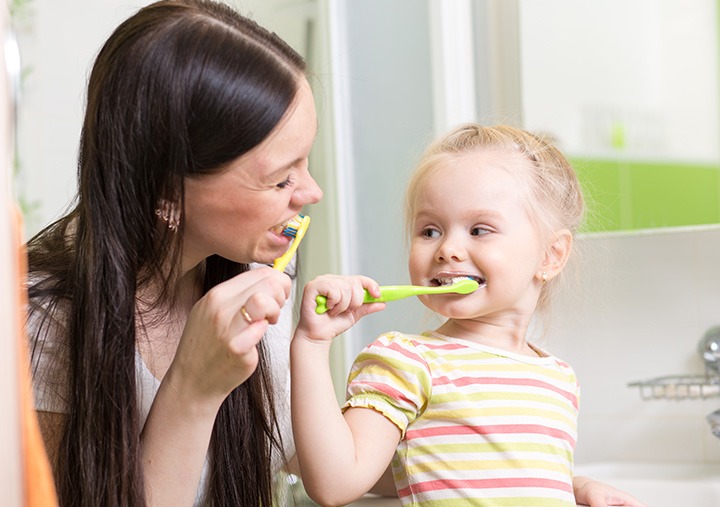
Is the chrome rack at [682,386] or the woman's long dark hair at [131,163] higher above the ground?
the woman's long dark hair at [131,163]

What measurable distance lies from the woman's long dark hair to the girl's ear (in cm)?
32

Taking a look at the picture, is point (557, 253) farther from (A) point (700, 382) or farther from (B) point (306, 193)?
(A) point (700, 382)

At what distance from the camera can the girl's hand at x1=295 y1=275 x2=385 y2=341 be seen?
841 millimetres

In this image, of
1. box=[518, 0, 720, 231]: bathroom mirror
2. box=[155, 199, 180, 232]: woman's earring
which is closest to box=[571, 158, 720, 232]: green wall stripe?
box=[518, 0, 720, 231]: bathroom mirror

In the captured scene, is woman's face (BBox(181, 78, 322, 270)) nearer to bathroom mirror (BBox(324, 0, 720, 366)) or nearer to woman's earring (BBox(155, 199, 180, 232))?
woman's earring (BBox(155, 199, 180, 232))

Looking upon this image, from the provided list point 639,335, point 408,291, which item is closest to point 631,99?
point 639,335

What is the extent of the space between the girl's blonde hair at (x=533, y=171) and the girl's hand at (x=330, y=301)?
0.65 ft

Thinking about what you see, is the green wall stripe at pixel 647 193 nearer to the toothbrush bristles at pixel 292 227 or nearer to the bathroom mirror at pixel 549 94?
the bathroom mirror at pixel 549 94

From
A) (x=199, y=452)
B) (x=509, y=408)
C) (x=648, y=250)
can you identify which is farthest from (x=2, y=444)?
(x=648, y=250)

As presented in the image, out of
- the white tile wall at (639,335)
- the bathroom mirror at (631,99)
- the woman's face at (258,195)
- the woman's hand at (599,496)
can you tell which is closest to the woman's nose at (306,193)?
the woman's face at (258,195)

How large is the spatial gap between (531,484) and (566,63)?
0.87m

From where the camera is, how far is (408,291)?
885 millimetres

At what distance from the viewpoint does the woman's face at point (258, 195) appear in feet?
3.09

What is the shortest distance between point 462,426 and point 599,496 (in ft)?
0.62
